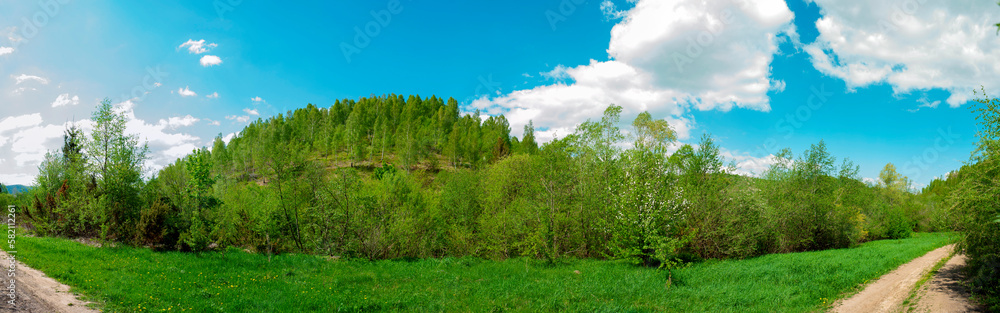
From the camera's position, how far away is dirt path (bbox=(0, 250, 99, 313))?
9.24 metres

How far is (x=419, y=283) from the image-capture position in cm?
1470

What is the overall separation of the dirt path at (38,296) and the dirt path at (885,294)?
2284cm

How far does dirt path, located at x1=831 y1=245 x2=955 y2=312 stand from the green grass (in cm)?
52

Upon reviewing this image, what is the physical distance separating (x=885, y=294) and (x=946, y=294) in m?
1.56

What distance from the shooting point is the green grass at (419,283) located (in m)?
11.4

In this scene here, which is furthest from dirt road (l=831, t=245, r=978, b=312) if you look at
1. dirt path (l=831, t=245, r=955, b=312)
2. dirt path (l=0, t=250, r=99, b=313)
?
dirt path (l=0, t=250, r=99, b=313)

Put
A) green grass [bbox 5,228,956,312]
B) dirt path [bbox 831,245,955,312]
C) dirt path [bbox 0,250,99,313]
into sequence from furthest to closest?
dirt path [bbox 831,245,955,312], green grass [bbox 5,228,956,312], dirt path [bbox 0,250,99,313]

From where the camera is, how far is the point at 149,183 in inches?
877

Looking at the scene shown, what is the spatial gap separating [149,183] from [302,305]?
18958mm

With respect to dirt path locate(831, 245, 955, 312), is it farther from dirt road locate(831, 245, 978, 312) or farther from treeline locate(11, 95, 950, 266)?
treeline locate(11, 95, 950, 266)

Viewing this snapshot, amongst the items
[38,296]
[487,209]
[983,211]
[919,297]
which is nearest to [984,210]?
[983,211]

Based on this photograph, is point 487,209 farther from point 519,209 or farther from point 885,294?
point 885,294

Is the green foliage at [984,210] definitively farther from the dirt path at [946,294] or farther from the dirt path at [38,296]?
the dirt path at [38,296]

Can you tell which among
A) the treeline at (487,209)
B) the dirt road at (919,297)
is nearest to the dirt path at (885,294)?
the dirt road at (919,297)
